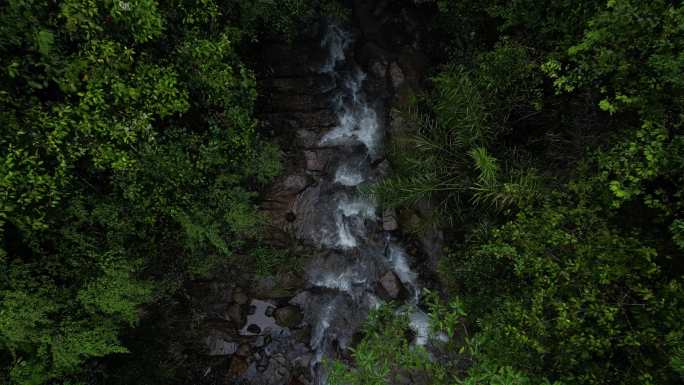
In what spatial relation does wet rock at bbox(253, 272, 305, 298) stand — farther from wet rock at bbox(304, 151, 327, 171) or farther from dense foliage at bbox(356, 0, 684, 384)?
dense foliage at bbox(356, 0, 684, 384)

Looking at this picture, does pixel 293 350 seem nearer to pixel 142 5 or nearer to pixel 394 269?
pixel 394 269

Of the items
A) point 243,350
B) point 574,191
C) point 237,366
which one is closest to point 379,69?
point 574,191

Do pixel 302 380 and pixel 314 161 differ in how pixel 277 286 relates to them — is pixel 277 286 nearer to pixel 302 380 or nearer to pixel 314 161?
pixel 302 380

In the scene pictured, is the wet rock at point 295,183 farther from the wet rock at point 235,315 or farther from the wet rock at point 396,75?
the wet rock at point 396,75

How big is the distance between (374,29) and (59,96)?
887 centimetres

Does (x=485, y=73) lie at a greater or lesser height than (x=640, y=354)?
greater

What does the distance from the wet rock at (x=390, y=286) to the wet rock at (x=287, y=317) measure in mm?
2392

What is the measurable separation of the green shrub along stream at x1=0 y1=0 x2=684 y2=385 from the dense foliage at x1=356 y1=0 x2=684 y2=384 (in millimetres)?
36

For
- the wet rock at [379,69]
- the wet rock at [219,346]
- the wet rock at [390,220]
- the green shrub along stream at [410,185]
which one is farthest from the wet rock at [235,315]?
the wet rock at [379,69]

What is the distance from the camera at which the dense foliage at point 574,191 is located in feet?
13.0

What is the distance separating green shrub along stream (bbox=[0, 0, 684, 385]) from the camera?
4.11 metres

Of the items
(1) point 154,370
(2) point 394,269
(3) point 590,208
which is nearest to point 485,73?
(3) point 590,208

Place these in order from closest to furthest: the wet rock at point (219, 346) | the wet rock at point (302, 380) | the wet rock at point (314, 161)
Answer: the wet rock at point (302, 380)
the wet rock at point (219, 346)
the wet rock at point (314, 161)

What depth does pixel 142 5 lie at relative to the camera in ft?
15.0
